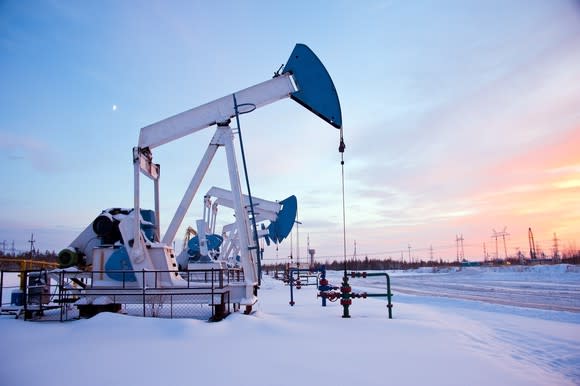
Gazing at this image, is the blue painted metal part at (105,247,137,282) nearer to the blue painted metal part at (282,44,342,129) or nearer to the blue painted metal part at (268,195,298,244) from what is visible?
the blue painted metal part at (282,44,342,129)

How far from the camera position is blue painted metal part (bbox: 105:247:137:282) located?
24.9 ft

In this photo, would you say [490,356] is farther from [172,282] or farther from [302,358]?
[172,282]

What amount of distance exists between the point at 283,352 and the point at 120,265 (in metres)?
4.56

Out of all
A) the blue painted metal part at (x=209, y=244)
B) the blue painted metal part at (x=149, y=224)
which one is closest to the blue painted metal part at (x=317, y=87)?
the blue painted metal part at (x=149, y=224)

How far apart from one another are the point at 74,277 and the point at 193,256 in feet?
29.4

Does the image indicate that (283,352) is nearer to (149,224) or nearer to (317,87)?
(149,224)

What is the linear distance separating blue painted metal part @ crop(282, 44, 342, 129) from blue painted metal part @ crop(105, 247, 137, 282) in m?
4.70

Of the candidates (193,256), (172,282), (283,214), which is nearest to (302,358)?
(172,282)

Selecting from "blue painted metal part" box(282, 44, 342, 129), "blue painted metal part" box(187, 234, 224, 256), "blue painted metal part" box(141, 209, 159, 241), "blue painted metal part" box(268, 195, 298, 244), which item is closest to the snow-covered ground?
"blue painted metal part" box(141, 209, 159, 241)

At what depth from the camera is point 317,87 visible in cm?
788

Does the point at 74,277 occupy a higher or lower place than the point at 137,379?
higher

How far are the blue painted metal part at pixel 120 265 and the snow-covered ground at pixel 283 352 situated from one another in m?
1.41

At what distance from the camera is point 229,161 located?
7.81 m

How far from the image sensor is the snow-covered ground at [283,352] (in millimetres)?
3746
